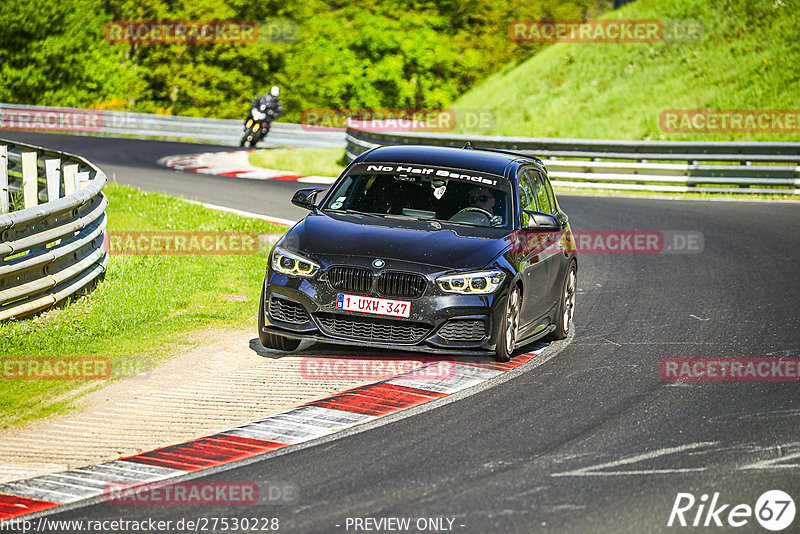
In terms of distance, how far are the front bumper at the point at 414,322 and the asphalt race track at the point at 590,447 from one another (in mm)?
522

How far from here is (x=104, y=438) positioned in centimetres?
690

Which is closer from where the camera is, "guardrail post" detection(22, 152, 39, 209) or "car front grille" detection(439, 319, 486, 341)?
"car front grille" detection(439, 319, 486, 341)

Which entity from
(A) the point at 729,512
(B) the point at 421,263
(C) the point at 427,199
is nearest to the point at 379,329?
(B) the point at 421,263

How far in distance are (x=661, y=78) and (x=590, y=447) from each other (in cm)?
3228

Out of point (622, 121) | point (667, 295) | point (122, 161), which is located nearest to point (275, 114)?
point (122, 161)

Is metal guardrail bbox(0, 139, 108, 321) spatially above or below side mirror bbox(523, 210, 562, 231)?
below

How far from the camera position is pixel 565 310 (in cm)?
1035

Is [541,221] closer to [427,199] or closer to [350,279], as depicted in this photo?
[427,199]

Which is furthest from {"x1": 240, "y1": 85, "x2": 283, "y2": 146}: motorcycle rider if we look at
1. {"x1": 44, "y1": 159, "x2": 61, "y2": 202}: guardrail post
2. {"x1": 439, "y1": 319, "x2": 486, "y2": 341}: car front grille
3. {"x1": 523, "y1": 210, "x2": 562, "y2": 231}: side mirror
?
{"x1": 439, "y1": 319, "x2": 486, "y2": 341}: car front grille

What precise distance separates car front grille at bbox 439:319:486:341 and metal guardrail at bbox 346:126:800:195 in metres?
16.3

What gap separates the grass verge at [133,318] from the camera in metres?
8.02

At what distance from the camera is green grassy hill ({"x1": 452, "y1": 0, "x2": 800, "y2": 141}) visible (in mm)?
34250

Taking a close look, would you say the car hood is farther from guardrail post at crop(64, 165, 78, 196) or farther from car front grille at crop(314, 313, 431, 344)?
guardrail post at crop(64, 165, 78, 196)

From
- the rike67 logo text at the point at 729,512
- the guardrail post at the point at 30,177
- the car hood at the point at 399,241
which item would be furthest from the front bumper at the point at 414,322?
the guardrail post at the point at 30,177
